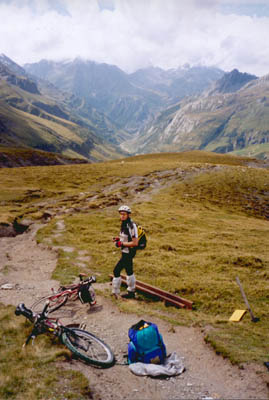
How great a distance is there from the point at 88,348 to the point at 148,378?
7.34ft

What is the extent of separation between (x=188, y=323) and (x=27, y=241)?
19.1 metres

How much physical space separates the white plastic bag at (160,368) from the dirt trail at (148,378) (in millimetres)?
143

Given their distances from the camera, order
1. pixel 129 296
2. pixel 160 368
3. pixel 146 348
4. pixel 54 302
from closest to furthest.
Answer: pixel 160 368
pixel 146 348
pixel 54 302
pixel 129 296

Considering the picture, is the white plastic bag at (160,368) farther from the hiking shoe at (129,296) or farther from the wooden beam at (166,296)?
the hiking shoe at (129,296)

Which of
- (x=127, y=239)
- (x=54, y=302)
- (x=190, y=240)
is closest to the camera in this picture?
(x=54, y=302)

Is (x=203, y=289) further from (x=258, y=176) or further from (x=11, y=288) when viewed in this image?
(x=258, y=176)

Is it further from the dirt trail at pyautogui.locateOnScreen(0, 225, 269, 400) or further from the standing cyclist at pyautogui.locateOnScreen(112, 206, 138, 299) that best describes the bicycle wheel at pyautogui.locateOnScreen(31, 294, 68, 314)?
the standing cyclist at pyautogui.locateOnScreen(112, 206, 138, 299)

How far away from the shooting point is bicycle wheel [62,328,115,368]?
8.13 metres

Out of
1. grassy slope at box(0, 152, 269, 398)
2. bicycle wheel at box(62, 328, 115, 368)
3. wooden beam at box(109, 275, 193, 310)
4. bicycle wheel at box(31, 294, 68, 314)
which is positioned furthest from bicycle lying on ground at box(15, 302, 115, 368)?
wooden beam at box(109, 275, 193, 310)

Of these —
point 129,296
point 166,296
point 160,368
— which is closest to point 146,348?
point 160,368

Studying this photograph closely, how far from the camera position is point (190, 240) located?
2553 centimetres

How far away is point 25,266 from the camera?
18734 millimetres

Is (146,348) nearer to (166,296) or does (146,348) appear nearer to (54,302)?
(54,302)

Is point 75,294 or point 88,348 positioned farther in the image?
point 75,294
